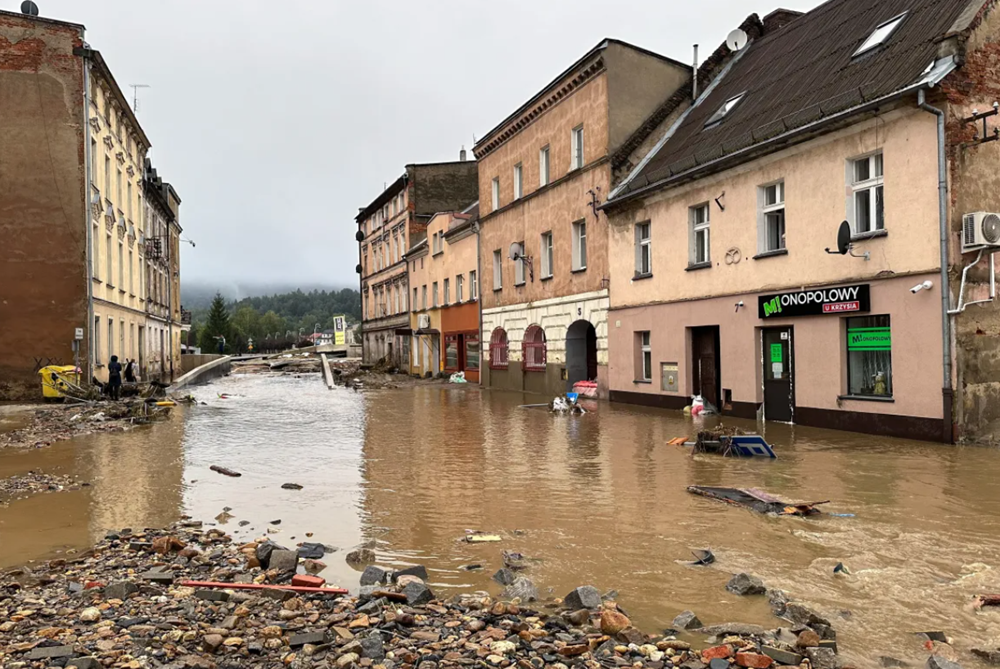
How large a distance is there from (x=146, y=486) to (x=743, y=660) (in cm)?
859

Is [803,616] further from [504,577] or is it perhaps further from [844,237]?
[844,237]

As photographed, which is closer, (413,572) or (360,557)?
(413,572)

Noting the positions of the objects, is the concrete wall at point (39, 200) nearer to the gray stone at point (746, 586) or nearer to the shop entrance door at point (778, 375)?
the shop entrance door at point (778, 375)

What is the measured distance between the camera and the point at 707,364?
1880 centimetres

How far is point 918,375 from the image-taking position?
12.8m

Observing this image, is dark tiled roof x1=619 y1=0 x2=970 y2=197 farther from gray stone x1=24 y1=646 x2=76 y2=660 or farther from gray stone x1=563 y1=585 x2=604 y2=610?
gray stone x1=24 y1=646 x2=76 y2=660

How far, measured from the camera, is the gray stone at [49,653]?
4109 millimetres

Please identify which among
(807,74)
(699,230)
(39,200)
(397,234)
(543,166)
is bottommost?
(699,230)

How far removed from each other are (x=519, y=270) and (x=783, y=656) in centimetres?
2587

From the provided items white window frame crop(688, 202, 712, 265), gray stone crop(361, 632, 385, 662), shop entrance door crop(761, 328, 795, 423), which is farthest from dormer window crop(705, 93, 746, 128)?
gray stone crop(361, 632, 385, 662)

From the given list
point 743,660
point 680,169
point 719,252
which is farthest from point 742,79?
point 743,660

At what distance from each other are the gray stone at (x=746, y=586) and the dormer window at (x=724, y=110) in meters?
16.8

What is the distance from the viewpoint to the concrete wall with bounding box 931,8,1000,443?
12.3m

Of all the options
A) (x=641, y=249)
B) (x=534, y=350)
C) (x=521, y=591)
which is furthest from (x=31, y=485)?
(x=534, y=350)
